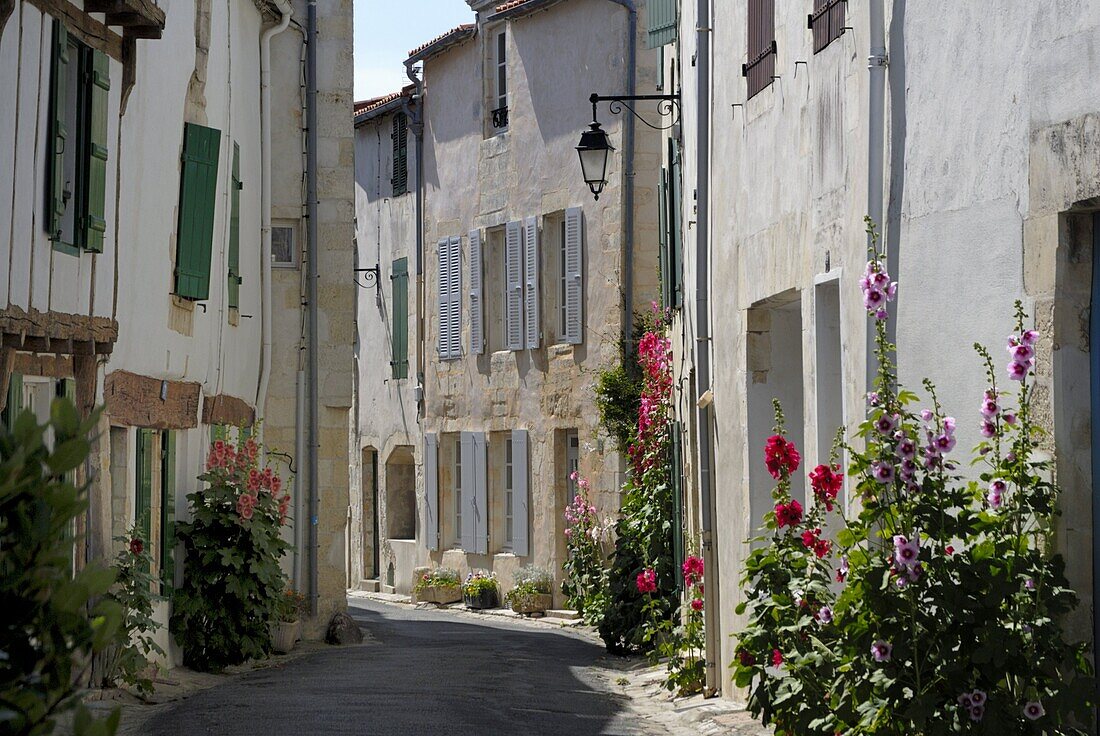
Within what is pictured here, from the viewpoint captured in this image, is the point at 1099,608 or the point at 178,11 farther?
the point at 178,11

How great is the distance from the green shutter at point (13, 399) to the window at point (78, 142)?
2.90ft

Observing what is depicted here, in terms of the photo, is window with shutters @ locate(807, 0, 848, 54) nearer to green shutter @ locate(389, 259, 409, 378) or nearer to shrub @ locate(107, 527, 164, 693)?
shrub @ locate(107, 527, 164, 693)

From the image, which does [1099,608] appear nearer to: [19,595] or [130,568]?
[19,595]

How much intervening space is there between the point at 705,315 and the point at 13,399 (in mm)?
4457

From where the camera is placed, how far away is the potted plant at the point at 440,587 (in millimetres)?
22641

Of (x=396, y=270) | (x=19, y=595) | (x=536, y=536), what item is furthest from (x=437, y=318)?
(x=19, y=595)

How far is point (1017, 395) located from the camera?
5.37 meters

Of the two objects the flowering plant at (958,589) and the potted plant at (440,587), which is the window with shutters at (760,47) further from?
the potted plant at (440,587)

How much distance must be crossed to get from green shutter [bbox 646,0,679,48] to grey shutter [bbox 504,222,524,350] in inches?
256

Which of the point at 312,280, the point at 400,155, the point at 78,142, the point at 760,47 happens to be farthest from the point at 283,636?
the point at 400,155

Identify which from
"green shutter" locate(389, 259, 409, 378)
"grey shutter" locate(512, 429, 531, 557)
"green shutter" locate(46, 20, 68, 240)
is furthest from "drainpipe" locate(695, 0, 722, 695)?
"green shutter" locate(389, 259, 409, 378)

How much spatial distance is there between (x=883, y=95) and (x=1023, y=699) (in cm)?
266

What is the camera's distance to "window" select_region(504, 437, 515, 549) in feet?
71.1

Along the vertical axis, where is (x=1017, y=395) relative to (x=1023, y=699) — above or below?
above
